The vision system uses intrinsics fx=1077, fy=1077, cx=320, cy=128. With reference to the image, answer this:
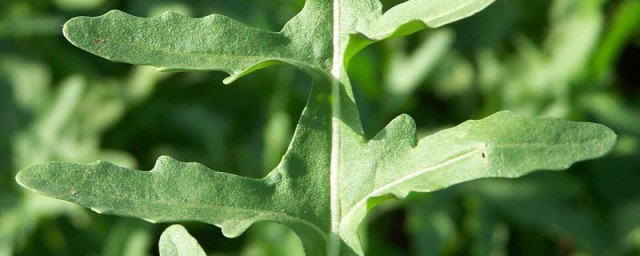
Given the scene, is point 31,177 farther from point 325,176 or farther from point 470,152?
point 470,152

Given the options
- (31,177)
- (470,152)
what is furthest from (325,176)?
(31,177)

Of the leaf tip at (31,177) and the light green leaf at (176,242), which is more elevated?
the leaf tip at (31,177)

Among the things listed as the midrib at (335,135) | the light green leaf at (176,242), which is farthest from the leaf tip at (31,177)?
the midrib at (335,135)

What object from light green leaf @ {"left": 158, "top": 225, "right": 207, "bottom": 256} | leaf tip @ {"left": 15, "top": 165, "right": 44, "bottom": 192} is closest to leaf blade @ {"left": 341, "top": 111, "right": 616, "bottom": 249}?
light green leaf @ {"left": 158, "top": 225, "right": 207, "bottom": 256}

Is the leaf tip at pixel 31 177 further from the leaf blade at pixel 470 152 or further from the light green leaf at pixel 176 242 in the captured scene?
the leaf blade at pixel 470 152

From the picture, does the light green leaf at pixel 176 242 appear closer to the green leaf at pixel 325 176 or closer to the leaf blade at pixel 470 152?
the green leaf at pixel 325 176

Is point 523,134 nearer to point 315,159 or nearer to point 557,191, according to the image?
point 315,159

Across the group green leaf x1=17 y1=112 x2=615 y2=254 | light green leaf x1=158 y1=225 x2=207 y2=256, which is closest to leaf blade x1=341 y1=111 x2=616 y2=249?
green leaf x1=17 y1=112 x2=615 y2=254

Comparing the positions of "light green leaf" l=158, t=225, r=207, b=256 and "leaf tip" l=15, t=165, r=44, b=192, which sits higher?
"leaf tip" l=15, t=165, r=44, b=192

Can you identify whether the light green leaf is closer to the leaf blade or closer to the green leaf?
the green leaf
